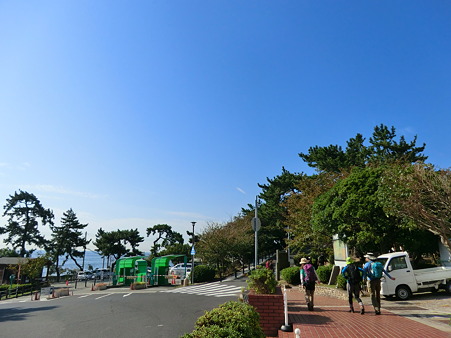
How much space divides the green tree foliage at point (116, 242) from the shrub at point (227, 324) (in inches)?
2280

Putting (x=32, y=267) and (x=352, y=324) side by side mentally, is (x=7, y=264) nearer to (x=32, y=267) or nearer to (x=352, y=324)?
(x=32, y=267)

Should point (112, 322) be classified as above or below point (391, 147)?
below

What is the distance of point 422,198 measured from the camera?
11.6 m

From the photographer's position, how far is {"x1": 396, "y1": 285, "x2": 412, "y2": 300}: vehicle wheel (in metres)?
12.1

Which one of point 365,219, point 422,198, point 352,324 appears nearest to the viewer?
point 352,324

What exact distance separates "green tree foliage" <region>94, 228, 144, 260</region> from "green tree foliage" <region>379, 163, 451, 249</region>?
180 ft

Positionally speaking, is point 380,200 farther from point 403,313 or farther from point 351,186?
point 403,313

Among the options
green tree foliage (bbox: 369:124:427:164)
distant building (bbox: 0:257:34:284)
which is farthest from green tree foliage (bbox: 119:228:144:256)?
green tree foliage (bbox: 369:124:427:164)

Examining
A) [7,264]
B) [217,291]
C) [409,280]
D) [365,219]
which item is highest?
[365,219]

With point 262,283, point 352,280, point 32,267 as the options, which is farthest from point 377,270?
point 32,267

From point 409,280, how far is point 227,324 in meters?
11.0

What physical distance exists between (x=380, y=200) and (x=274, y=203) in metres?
23.3

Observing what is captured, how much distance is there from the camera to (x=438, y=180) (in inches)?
452

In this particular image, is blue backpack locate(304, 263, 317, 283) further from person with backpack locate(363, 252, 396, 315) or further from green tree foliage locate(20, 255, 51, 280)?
green tree foliage locate(20, 255, 51, 280)
